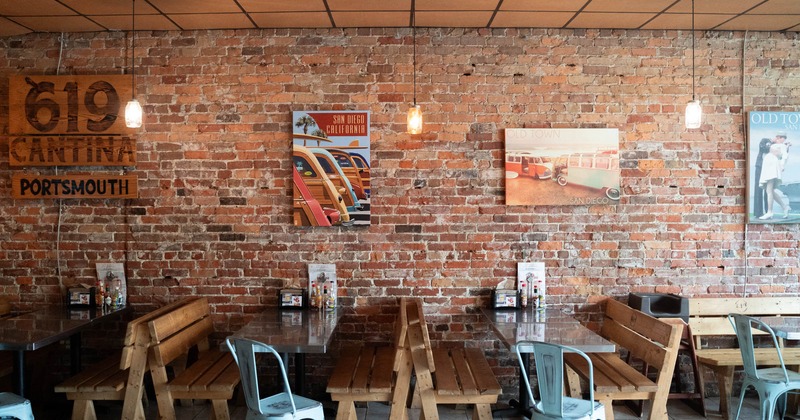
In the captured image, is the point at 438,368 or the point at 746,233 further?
the point at 746,233

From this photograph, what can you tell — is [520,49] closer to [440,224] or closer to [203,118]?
[440,224]

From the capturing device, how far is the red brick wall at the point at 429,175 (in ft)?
16.3

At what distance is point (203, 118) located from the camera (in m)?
5.01

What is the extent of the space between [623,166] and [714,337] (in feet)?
5.49

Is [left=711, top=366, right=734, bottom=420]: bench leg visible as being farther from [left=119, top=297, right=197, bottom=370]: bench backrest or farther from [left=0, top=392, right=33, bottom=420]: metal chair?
[left=0, top=392, right=33, bottom=420]: metal chair

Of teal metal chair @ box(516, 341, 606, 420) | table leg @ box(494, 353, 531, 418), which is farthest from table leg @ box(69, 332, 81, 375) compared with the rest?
teal metal chair @ box(516, 341, 606, 420)

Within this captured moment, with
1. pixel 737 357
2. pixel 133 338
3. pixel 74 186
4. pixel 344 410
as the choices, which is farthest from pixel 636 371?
pixel 74 186

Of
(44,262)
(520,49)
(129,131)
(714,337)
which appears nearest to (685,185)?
(714,337)

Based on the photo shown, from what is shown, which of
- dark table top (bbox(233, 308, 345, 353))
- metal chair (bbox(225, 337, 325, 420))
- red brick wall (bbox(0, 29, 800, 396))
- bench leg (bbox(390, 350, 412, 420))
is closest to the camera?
metal chair (bbox(225, 337, 325, 420))

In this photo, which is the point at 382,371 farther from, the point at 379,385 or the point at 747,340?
the point at 747,340

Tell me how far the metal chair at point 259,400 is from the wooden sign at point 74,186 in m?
2.19

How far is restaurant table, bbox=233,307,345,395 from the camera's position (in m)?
3.66

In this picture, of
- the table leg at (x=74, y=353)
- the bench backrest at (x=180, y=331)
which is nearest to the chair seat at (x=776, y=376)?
the bench backrest at (x=180, y=331)

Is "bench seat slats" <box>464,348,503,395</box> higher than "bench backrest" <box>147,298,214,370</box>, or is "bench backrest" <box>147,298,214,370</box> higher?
"bench backrest" <box>147,298,214,370</box>
